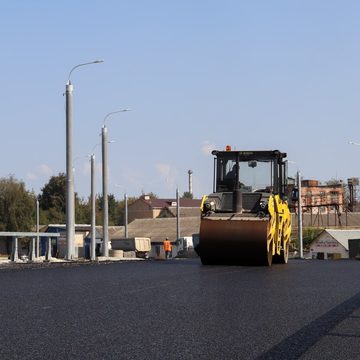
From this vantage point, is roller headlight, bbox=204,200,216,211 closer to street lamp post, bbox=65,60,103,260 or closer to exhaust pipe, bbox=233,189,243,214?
exhaust pipe, bbox=233,189,243,214

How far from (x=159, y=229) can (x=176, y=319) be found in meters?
90.5

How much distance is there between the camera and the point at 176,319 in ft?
29.1

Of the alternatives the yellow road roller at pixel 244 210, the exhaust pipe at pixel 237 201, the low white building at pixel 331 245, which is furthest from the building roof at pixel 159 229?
the exhaust pipe at pixel 237 201

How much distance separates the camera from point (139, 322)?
856cm

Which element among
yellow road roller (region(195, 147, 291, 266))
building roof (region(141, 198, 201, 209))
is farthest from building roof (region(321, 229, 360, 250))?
building roof (region(141, 198, 201, 209))

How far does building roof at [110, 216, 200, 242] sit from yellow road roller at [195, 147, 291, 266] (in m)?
67.8

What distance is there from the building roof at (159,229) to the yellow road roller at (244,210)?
67.8 m

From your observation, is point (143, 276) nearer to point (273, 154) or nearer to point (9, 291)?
point (9, 291)

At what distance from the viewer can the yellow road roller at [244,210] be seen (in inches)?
831

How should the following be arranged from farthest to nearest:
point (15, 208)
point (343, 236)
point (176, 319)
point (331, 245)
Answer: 1. point (15, 208)
2. point (343, 236)
3. point (331, 245)
4. point (176, 319)

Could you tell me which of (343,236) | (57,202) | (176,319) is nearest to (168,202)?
(57,202)

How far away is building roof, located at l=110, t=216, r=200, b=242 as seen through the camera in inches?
3708

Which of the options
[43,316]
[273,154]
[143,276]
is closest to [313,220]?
[273,154]

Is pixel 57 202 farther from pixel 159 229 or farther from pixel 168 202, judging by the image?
pixel 168 202
